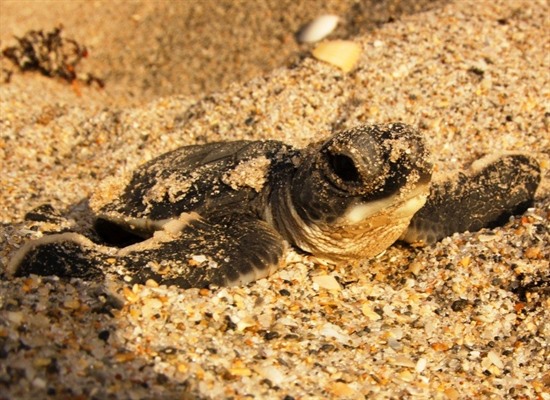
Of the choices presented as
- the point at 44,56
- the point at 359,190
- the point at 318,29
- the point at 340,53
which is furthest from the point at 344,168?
the point at 44,56

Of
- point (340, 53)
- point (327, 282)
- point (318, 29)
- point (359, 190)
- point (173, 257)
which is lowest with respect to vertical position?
point (327, 282)

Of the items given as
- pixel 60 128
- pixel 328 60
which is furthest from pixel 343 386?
pixel 60 128

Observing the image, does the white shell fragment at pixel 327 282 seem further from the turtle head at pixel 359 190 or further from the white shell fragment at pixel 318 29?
the white shell fragment at pixel 318 29

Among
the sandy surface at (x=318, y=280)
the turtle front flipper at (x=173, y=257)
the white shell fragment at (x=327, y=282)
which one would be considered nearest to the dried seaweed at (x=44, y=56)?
the sandy surface at (x=318, y=280)

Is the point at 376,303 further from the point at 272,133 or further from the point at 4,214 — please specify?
the point at 4,214

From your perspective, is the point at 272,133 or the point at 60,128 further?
the point at 60,128

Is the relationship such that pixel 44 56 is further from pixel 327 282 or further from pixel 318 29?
pixel 327 282
